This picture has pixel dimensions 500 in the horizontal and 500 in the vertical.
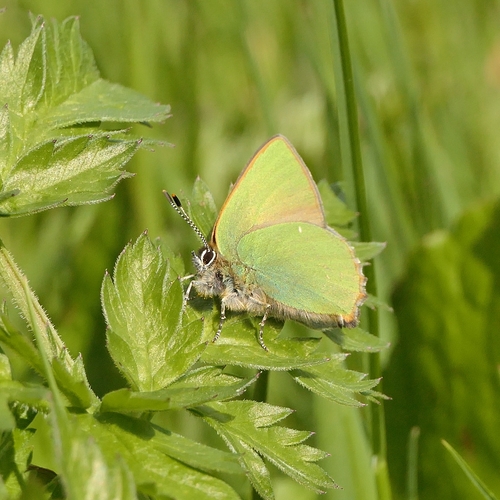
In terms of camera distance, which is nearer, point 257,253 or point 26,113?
point 26,113

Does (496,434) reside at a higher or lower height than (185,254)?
lower


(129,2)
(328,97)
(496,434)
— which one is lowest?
(496,434)

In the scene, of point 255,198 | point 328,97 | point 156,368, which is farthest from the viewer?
point 328,97

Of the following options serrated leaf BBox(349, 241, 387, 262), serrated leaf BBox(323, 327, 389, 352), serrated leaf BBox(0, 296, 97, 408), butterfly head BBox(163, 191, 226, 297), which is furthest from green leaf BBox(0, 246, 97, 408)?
serrated leaf BBox(349, 241, 387, 262)

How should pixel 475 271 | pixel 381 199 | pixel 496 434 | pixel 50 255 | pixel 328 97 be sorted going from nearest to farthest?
1. pixel 496 434
2. pixel 475 271
3. pixel 328 97
4. pixel 50 255
5. pixel 381 199

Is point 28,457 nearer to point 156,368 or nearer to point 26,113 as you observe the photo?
point 156,368

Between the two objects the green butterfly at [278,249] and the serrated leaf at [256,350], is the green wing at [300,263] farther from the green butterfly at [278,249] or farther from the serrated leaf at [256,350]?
the serrated leaf at [256,350]

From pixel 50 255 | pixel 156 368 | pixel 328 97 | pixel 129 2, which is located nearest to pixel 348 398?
pixel 156 368

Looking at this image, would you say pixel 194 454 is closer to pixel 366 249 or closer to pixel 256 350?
pixel 256 350
